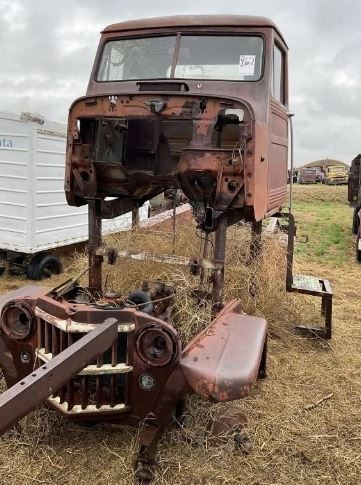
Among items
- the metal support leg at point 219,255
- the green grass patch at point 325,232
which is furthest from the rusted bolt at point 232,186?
the green grass patch at point 325,232

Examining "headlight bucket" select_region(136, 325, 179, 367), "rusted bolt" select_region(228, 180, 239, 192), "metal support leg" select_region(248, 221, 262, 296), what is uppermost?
"rusted bolt" select_region(228, 180, 239, 192)

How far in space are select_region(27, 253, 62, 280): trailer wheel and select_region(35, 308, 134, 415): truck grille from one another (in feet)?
15.1

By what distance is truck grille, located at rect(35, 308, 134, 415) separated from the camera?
284 centimetres

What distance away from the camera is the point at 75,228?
827 cm

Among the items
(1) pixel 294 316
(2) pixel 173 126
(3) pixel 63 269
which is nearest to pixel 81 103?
(2) pixel 173 126

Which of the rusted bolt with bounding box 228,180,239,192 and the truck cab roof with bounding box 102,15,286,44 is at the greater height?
the truck cab roof with bounding box 102,15,286,44

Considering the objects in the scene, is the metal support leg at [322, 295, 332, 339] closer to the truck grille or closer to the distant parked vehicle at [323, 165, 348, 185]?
the truck grille

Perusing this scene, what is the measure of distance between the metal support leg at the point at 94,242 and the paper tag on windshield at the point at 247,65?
1654 millimetres

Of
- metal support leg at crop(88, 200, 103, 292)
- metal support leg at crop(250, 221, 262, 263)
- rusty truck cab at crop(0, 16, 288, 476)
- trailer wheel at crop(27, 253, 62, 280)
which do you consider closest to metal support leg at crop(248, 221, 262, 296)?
metal support leg at crop(250, 221, 262, 263)

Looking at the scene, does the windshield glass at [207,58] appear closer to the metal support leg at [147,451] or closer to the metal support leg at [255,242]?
the metal support leg at [255,242]

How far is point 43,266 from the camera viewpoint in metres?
7.54

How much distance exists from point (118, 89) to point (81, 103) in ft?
2.99

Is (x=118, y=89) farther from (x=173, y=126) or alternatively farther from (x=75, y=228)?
(x=75, y=228)

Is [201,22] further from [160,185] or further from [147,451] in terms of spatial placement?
[147,451]
